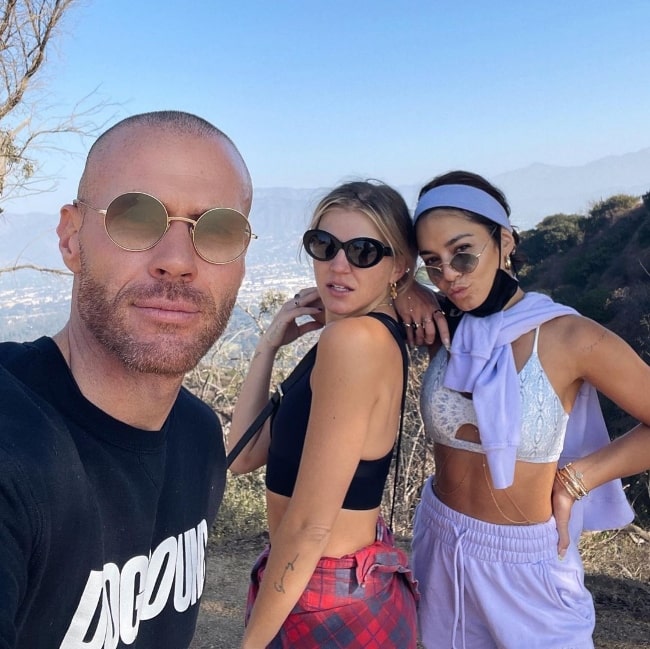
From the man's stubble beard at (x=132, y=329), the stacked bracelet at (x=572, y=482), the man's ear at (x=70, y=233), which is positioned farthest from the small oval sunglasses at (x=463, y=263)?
the man's ear at (x=70, y=233)

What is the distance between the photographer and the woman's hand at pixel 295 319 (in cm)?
218

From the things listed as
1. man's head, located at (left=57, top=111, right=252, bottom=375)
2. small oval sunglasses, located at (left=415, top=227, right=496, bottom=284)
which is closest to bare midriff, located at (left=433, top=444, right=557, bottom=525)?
small oval sunglasses, located at (left=415, top=227, right=496, bottom=284)

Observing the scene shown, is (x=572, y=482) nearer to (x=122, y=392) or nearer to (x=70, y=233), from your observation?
(x=122, y=392)

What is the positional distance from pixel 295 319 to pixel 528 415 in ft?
3.12

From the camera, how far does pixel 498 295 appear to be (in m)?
1.81

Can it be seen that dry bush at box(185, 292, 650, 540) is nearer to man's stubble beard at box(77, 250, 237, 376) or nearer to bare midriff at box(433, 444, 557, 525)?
bare midriff at box(433, 444, 557, 525)

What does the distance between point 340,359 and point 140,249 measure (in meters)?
0.63

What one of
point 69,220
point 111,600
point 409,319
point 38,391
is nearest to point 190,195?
point 69,220

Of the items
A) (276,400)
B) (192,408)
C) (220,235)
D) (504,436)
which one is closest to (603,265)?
(504,436)

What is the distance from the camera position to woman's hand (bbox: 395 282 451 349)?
1.83 m

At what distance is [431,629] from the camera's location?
5.90 feet

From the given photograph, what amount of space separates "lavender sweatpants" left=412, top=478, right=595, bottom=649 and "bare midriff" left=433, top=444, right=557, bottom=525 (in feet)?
0.10

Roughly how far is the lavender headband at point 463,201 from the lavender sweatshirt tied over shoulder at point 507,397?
303 millimetres

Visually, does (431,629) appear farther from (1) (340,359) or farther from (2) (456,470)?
(1) (340,359)
